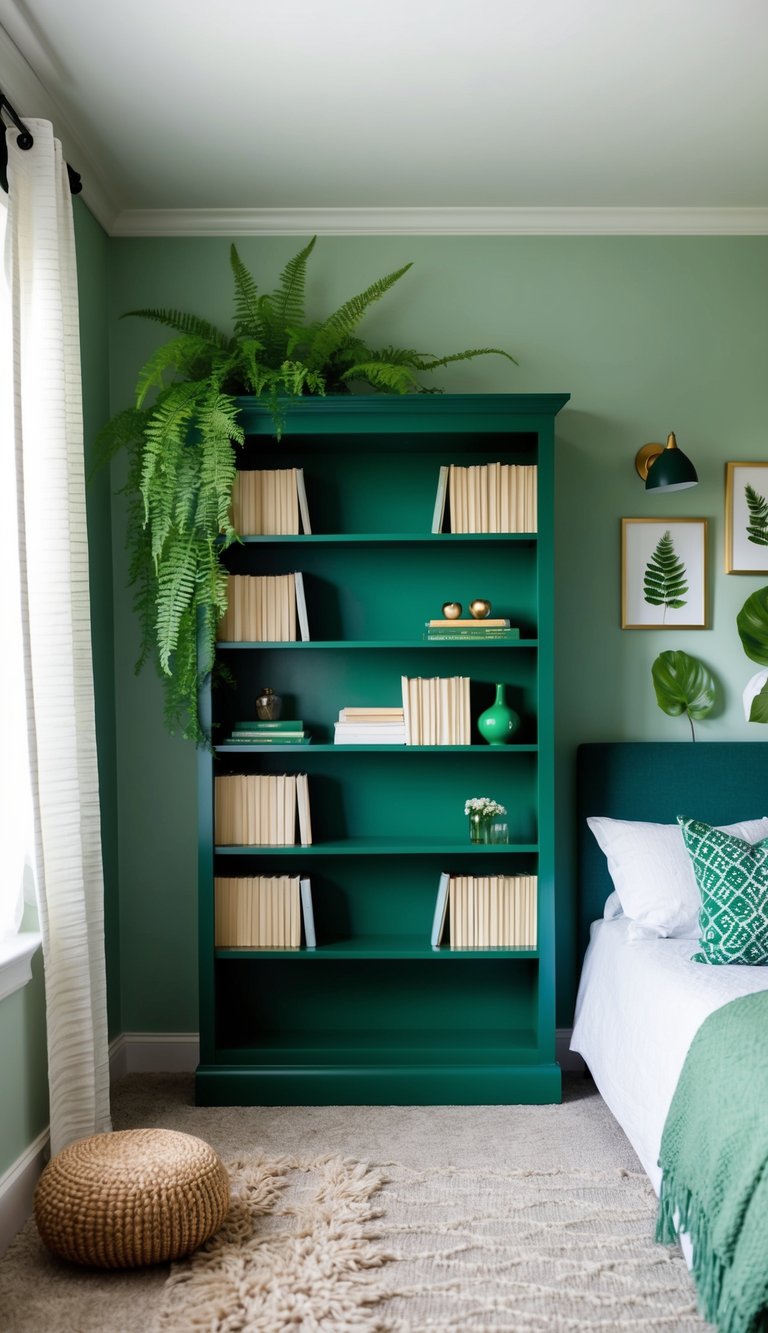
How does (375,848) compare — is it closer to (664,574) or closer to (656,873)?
(656,873)

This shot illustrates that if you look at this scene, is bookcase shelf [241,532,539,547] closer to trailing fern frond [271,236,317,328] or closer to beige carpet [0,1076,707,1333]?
trailing fern frond [271,236,317,328]

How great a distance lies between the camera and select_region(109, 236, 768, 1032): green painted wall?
3.48 meters

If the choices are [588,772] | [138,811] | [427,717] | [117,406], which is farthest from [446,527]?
[138,811]

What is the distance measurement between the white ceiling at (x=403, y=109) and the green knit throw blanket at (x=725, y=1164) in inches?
89.4

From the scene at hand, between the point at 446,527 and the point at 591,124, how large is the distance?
120cm

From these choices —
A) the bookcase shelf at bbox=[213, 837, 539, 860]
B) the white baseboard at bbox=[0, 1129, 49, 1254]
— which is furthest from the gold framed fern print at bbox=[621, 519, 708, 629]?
the white baseboard at bbox=[0, 1129, 49, 1254]

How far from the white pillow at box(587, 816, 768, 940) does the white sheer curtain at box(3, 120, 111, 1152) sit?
1.55 m

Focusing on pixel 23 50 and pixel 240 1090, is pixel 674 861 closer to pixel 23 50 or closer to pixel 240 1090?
pixel 240 1090

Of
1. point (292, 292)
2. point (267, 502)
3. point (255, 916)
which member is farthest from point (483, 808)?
point (292, 292)

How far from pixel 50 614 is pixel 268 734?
0.94 metres

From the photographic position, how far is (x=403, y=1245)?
2.30 meters

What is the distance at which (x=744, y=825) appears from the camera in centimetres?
319

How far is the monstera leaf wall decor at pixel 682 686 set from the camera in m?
3.44

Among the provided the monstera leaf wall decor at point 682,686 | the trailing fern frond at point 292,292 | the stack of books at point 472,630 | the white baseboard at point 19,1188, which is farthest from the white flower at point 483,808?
the trailing fern frond at point 292,292
